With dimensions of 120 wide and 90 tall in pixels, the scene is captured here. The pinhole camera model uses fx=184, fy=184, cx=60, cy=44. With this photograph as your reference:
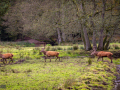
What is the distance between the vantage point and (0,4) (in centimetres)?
1783

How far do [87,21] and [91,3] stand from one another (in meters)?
2.09

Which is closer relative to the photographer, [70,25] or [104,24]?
[104,24]

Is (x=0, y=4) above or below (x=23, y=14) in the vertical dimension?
below

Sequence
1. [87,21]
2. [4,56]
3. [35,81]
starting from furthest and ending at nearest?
[87,21] < [4,56] < [35,81]

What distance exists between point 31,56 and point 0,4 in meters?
6.05

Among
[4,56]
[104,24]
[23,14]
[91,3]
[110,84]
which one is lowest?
[110,84]

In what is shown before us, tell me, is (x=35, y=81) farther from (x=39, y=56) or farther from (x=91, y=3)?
Answer: (x=91, y=3)

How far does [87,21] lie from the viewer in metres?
17.7

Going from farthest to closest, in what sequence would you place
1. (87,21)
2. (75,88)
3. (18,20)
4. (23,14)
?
(18,20) → (23,14) → (87,21) → (75,88)

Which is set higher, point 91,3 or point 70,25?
point 91,3

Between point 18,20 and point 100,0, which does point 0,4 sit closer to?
point 100,0

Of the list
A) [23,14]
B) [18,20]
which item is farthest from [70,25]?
[18,20]

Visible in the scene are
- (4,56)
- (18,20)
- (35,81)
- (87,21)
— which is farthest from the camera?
(18,20)

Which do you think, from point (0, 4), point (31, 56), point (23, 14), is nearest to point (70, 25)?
point (31, 56)
